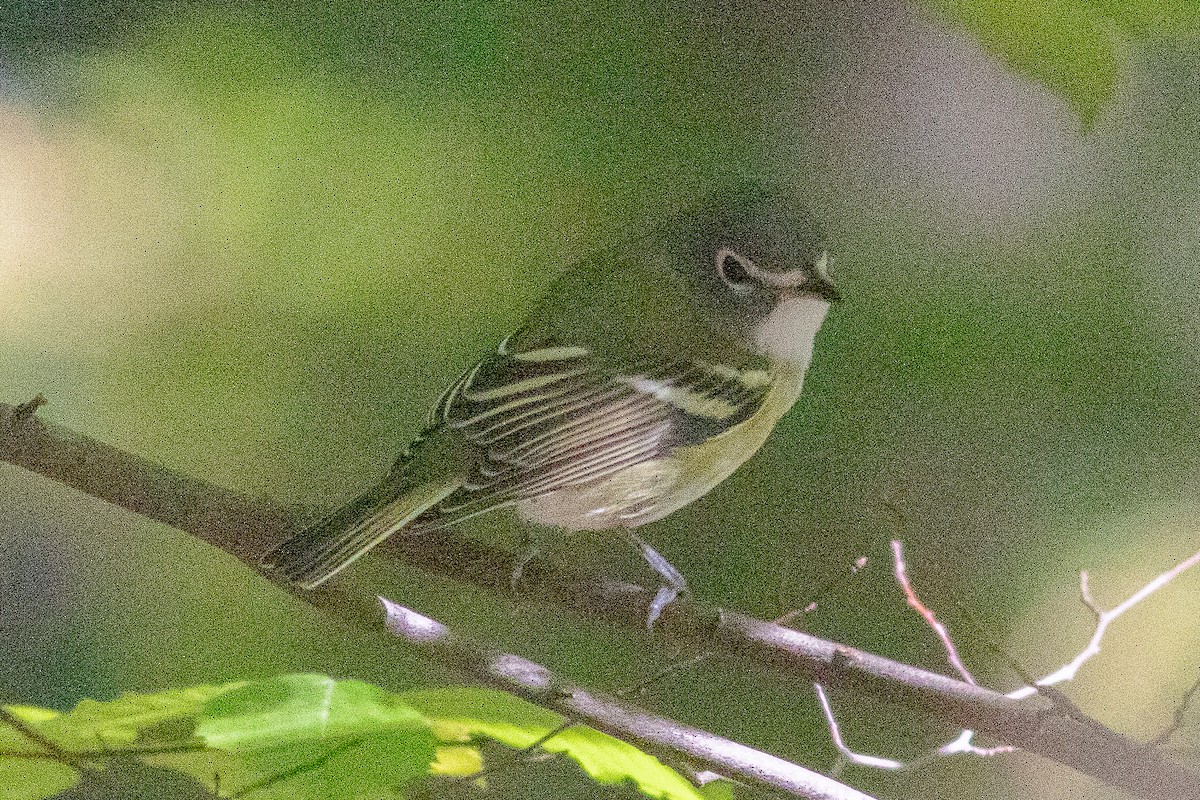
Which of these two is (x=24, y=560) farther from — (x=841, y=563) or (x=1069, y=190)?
(x=1069, y=190)

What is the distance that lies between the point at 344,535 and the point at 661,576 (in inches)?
7.5

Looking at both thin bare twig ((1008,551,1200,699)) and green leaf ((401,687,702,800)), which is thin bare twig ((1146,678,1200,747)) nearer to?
thin bare twig ((1008,551,1200,699))

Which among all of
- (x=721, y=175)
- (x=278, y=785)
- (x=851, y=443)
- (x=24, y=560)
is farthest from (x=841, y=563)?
(x=24, y=560)

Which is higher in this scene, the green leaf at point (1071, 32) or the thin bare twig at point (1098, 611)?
the green leaf at point (1071, 32)

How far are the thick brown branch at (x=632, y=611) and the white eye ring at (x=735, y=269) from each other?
0.20m

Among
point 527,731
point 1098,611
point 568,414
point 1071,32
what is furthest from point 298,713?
point 1071,32

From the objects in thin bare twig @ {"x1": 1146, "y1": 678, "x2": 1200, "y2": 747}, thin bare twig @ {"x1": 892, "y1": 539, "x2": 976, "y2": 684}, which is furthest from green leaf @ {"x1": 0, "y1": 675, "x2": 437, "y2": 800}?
thin bare twig @ {"x1": 1146, "y1": 678, "x2": 1200, "y2": 747}

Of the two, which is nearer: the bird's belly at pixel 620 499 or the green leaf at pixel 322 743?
the green leaf at pixel 322 743

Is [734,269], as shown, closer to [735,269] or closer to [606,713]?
[735,269]

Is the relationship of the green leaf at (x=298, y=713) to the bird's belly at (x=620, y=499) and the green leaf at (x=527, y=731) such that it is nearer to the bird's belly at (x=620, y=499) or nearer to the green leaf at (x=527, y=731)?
the green leaf at (x=527, y=731)

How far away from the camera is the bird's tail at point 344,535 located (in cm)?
61

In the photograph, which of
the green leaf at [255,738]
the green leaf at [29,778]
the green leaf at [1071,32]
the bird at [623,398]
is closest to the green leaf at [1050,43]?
the green leaf at [1071,32]

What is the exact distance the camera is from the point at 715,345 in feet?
2.33

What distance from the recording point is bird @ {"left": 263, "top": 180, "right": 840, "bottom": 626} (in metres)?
0.63
